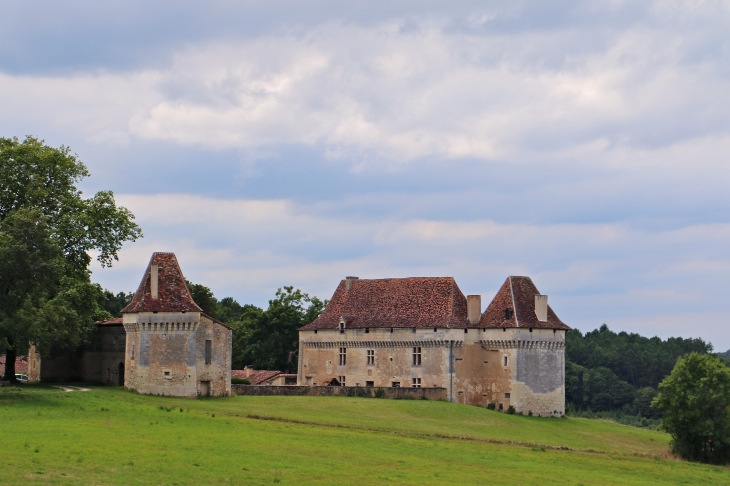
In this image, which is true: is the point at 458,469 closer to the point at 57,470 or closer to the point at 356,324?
the point at 57,470

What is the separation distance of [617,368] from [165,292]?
4578 inches

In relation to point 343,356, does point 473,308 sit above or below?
above

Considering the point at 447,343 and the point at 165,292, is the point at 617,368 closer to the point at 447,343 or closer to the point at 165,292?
the point at 447,343

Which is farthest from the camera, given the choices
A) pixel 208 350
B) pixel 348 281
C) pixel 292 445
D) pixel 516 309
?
pixel 348 281

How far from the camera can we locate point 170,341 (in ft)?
190

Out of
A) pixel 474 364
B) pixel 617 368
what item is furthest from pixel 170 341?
pixel 617 368

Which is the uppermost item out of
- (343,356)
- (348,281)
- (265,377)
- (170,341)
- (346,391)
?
(348,281)

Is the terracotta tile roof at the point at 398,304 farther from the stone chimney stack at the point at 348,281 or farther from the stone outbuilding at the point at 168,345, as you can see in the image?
the stone outbuilding at the point at 168,345

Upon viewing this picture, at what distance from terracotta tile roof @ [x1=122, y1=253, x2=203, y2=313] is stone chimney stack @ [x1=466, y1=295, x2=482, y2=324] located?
2209cm

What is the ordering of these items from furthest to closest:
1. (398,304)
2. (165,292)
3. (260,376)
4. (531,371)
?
1. (260,376)
2. (398,304)
3. (531,371)
4. (165,292)

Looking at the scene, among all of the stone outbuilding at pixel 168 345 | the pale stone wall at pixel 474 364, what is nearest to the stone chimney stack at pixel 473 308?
the pale stone wall at pixel 474 364

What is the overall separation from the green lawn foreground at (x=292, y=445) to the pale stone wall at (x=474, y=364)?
750 centimetres

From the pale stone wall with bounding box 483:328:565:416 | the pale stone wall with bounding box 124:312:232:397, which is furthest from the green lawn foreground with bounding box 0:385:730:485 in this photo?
the pale stone wall with bounding box 483:328:565:416

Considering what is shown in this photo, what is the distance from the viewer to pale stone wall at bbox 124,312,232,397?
5762cm
